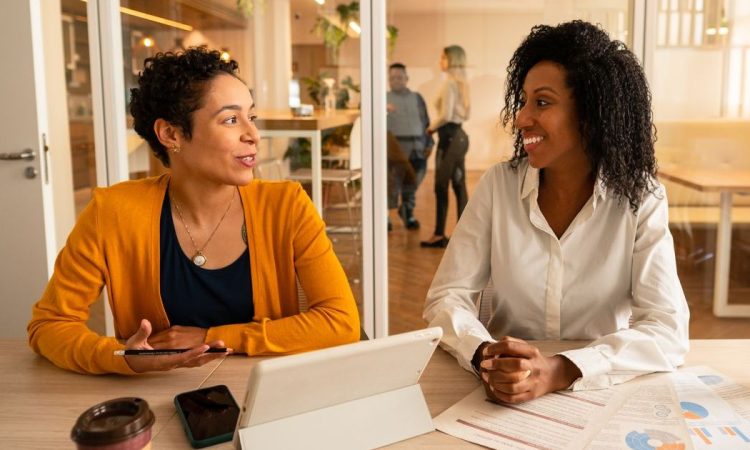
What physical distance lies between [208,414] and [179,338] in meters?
0.34

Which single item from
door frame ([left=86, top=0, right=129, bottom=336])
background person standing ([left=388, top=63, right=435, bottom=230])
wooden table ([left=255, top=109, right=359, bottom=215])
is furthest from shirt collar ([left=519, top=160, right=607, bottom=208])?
door frame ([left=86, top=0, right=129, bottom=336])

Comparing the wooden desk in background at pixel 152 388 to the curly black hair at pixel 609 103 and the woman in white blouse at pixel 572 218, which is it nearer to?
the woman in white blouse at pixel 572 218

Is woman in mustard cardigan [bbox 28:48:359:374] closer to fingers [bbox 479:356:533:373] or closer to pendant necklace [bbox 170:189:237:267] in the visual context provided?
pendant necklace [bbox 170:189:237:267]

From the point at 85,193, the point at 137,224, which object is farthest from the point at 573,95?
the point at 85,193

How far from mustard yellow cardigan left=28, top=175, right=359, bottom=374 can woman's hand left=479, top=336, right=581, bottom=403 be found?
A: 0.42 metres

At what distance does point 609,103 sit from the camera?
1562 mm

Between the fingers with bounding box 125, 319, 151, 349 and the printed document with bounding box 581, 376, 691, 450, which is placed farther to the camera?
the fingers with bounding box 125, 319, 151, 349

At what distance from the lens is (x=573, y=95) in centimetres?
160

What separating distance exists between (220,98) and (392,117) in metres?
1.64

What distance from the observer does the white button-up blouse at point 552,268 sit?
1.51 m

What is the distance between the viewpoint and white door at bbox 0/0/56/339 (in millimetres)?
2885

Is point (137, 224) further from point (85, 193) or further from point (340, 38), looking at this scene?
point (85, 193)

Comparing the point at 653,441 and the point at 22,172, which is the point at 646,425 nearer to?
the point at 653,441

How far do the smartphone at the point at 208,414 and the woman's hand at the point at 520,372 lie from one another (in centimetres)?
43
